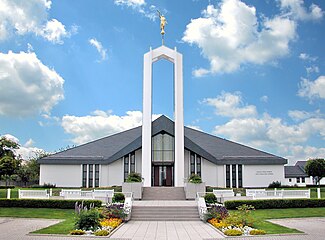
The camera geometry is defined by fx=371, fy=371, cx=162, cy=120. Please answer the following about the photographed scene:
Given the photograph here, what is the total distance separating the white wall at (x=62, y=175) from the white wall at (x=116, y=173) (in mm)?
2605

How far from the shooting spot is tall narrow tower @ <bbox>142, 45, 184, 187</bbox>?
28.6 m

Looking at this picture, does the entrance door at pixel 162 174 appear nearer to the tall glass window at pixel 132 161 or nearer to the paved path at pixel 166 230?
the tall glass window at pixel 132 161

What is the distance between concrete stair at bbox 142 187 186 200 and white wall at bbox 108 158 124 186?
6.09 meters

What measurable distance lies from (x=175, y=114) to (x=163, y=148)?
4.48m

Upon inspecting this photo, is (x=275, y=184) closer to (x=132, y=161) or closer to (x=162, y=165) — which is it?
(x=162, y=165)

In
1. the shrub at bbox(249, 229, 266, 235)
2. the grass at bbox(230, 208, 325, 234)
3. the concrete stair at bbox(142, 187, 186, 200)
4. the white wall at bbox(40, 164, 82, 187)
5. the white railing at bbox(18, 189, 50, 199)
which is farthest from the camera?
the white wall at bbox(40, 164, 82, 187)

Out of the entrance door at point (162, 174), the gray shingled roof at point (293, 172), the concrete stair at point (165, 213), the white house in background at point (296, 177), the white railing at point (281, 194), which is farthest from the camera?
the gray shingled roof at point (293, 172)

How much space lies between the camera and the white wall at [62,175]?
32.3m

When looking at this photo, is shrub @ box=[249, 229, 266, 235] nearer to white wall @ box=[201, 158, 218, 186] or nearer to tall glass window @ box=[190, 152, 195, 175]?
white wall @ box=[201, 158, 218, 186]

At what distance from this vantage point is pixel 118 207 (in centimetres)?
1617

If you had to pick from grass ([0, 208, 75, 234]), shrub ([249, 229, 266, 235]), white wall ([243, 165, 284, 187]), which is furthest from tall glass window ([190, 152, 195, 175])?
shrub ([249, 229, 266, 235])

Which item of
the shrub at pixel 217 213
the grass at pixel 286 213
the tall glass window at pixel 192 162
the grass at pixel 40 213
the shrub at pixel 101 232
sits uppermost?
the tall glass window at pixel 192 162

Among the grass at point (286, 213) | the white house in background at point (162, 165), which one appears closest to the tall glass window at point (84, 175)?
the white house in background at point (162, 165)

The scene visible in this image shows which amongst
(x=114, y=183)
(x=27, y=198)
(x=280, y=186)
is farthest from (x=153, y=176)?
(x=27, y=198)
